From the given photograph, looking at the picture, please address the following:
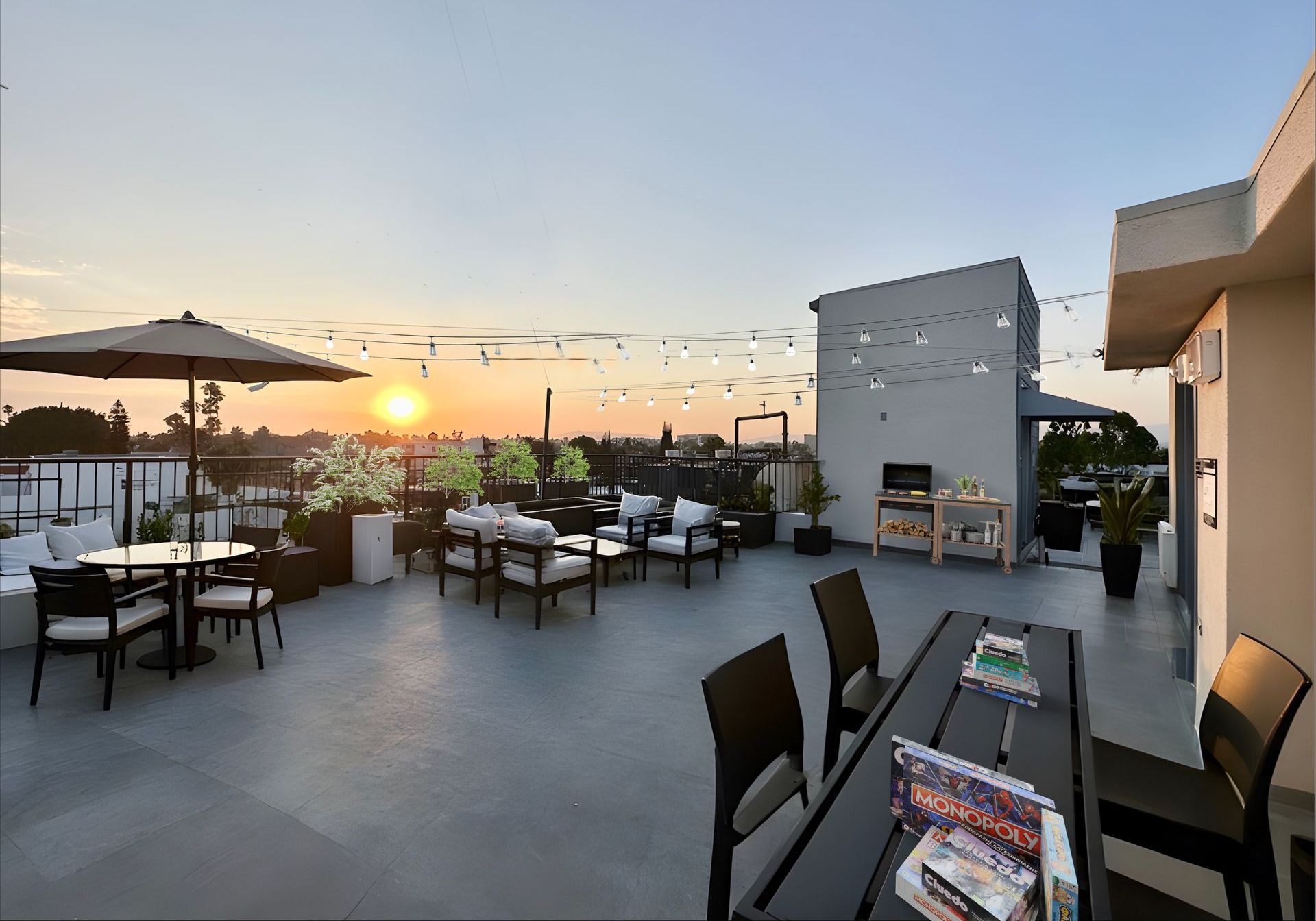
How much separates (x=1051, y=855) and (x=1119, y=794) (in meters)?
1.16

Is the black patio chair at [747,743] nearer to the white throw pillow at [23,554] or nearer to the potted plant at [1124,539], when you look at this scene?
the white throw pillow at [23,554]

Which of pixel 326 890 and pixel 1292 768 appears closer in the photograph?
pixel 326 890

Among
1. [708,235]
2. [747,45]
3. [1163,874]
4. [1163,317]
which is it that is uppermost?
[747,45]

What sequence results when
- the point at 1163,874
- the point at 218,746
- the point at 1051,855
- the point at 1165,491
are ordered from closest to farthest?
1. the point at 1051,855
2. the point at 1163,874
3. the point at 218,746
4. the point at 1165,491

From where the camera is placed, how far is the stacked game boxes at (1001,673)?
1731 mm

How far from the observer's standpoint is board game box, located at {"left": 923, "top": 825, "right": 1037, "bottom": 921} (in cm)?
81

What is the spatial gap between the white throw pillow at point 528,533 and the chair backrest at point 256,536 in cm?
180

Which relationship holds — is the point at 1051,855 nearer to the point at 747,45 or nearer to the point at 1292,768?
the point at 1292,768

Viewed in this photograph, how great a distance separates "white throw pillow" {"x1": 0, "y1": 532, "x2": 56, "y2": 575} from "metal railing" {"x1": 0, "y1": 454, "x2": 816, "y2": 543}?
0.60 metres

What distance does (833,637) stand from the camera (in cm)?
216

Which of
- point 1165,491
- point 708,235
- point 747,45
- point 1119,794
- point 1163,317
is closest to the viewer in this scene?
point 1119,794

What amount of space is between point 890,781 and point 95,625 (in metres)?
4.08

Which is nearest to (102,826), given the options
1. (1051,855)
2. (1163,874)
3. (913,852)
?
(913,852)

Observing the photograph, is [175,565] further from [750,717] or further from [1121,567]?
[1121,567]
